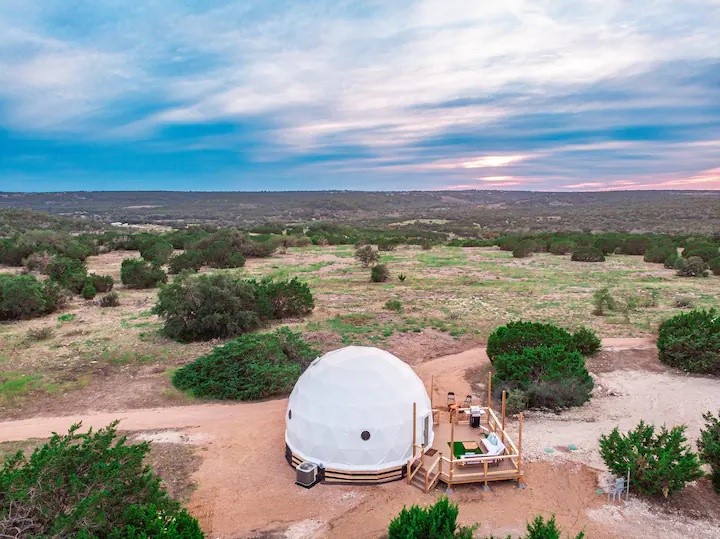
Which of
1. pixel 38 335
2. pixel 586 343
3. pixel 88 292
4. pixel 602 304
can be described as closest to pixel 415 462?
pixel 586 343

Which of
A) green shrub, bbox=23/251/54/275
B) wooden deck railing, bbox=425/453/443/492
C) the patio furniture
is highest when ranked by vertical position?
green shrub, bbox=23/251/54/275

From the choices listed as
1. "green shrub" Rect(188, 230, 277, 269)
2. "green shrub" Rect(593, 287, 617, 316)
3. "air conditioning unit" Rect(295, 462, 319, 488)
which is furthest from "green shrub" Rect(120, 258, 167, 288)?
"green shrub" Rect(593, 287, 617, 316)

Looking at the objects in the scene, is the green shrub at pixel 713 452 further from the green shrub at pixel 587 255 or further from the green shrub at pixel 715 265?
the green shrub at pixel 587 255

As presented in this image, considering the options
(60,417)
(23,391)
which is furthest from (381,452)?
(23,391)

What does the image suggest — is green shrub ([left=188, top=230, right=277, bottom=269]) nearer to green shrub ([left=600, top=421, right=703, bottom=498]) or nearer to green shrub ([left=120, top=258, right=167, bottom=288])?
green shrub ([left=120, top=258, right=167, bottom=288])

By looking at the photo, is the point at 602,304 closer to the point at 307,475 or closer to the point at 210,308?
the point at 210,308

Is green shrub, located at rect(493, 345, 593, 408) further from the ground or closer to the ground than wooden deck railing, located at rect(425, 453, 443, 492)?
further from the ground
